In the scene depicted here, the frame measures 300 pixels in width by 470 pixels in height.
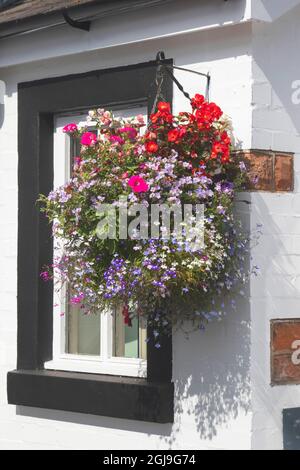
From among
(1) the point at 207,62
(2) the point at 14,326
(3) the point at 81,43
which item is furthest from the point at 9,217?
(1) the point at 207,62

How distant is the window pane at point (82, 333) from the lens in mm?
6547

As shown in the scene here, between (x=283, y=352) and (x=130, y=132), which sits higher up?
(x=130, y=132)

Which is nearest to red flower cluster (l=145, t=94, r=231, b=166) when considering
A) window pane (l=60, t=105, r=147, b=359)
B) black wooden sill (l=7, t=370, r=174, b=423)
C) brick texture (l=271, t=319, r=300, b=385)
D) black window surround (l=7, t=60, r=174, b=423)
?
black window surround (l=7, t=60, r=174, b=423)

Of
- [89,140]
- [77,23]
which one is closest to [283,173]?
[89,140]

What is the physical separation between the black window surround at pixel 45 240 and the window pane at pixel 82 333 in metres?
0.14

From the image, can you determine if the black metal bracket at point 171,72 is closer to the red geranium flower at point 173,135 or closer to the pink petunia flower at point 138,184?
the red geranium flower at point 173,135

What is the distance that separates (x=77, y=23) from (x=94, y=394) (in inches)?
90.8

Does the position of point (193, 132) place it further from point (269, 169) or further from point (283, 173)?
point (283, 173)

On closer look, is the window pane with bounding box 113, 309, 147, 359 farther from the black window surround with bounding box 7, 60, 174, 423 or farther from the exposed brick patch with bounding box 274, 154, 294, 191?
the exposed brick patch with bounding box 274, 154, 294, 191

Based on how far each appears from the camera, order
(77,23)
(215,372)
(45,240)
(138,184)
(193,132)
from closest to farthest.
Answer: (138,184) < (193,132) < (215,372) < (77,23) < (45,240)

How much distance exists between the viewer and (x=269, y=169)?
5.82 m

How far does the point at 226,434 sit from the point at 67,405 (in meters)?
1.16

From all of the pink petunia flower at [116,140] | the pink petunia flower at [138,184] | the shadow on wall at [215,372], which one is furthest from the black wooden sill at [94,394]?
the pink petunia flower at [116,140]

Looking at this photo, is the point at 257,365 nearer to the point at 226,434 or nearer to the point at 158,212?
the point at 226,434
